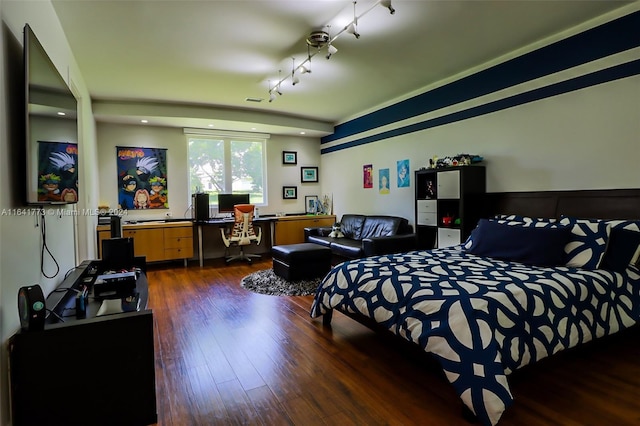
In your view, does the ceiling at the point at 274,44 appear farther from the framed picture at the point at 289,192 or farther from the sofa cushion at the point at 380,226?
the framed picture at the point at 289,192

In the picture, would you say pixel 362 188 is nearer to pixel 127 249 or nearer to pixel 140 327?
pixel 127 249

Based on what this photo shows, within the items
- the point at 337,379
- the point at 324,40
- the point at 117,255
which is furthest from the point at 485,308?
the point at 117,255

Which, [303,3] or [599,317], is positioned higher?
[303,3]

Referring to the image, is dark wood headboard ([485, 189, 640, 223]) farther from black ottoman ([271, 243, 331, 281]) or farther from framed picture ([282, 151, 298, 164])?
framed picture ([282, 151, 298, 164])

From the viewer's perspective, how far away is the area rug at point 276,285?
13.7ft

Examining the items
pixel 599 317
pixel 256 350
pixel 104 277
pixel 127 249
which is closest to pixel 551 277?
pixel 599 317

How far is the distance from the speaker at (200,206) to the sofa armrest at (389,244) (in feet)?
9.53

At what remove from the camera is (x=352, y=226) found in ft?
20.3

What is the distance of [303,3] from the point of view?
276cm

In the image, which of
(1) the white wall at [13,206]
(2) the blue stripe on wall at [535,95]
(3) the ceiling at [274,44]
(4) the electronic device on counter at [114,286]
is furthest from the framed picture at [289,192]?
(1) the white wall at [13,206]

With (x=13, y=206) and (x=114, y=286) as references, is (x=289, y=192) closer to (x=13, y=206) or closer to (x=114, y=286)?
(x=114, y=286)

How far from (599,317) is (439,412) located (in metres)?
1.45

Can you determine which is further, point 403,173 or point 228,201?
point 228,201

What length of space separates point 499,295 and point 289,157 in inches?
231
